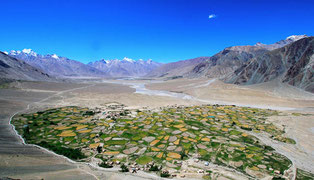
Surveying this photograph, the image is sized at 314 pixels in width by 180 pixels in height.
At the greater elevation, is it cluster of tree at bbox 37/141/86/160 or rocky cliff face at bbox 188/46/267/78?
rocky cliff face at bbox 188/46/267/78

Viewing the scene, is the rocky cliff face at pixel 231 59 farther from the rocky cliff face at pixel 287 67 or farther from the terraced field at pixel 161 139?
the terraced field at pixel 161 139

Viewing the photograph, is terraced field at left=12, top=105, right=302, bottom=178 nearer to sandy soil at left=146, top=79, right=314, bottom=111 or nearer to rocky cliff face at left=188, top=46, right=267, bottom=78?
sandy soil at left=146, top=79, right=314, bottom=111

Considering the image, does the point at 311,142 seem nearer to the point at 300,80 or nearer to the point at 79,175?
the point at 79,175

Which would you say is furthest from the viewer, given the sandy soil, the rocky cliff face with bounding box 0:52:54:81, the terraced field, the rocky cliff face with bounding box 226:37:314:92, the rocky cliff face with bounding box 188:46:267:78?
the rocky cliff face with bounding box 188:46:267:78

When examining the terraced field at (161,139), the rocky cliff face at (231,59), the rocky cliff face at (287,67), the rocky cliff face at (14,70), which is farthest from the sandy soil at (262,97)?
the rocky cliff face at (14,70)

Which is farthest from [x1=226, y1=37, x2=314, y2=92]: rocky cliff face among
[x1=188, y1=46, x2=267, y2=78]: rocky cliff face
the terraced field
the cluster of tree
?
the cluster of tree

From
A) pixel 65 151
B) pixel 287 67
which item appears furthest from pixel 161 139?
pixel 287 67
